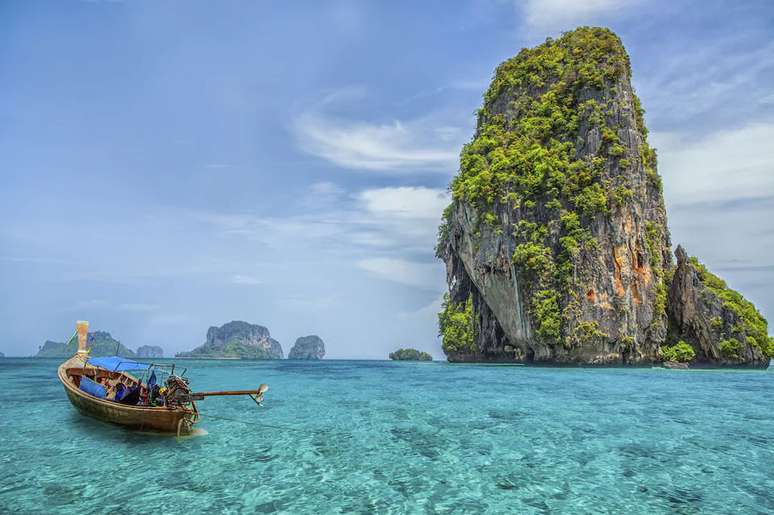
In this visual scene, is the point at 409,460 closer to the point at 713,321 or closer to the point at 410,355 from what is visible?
the point at 713,321

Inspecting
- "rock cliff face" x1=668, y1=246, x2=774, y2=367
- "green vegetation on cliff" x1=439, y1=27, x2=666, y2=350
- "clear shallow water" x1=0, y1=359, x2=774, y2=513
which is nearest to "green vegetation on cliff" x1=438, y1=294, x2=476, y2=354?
"green vegetation on cliff" x1=439, y1=27, x2=666, y2=350

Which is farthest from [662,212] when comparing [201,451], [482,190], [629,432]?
[201,451]

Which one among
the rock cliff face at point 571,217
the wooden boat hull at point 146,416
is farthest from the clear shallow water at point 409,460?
the rock cliff face at point 571,217

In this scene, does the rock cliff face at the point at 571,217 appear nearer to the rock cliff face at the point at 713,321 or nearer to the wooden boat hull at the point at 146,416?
the rock cliff face at the point at 713,321

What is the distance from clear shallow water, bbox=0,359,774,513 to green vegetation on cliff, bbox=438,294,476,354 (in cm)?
4248

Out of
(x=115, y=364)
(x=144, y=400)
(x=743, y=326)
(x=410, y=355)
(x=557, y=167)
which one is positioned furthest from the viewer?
(x=410, y=355)

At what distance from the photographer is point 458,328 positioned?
63406mm

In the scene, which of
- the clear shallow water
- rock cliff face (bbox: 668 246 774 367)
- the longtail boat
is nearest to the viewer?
the clear shallow water

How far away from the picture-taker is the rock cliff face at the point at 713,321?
1877 inches

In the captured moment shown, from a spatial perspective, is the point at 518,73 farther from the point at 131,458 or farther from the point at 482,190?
the point at 131,458

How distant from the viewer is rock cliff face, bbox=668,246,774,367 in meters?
47.7

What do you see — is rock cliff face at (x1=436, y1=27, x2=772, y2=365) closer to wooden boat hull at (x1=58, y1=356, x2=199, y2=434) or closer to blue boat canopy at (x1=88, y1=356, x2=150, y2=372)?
blue boat canopy at (x1=88, y1=356, x2=150, y2=372)

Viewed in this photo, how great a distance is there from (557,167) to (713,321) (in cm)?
2513

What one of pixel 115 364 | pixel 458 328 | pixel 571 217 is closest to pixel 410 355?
pixel 458 328
